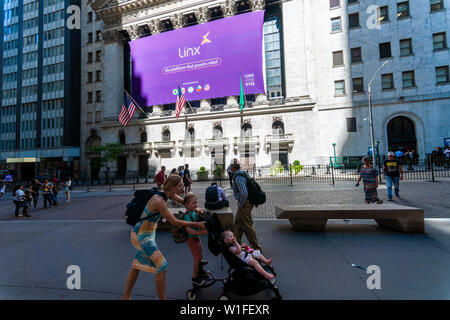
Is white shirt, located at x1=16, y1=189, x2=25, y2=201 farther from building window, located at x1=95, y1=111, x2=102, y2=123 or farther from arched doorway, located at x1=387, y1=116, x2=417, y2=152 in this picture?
arched doorway, located at x1=387, y1=116, x2=417, y2=152

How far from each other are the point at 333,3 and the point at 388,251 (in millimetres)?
33923

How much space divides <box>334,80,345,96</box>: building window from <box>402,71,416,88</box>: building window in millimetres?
6393

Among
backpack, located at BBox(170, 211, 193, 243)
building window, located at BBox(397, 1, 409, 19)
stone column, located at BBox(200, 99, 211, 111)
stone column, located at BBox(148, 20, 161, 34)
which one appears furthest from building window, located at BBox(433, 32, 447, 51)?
stone column, located at BBox(148, 20, 161, 34)

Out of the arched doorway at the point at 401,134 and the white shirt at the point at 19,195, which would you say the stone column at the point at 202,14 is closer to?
the arched doorway at the point at 401,134

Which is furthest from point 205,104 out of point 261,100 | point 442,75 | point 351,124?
point 442,75

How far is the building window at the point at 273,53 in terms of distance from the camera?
31078mm

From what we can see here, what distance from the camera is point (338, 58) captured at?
27469mm

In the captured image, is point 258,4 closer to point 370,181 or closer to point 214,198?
point 370,181

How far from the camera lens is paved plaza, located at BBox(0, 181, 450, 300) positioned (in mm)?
2936

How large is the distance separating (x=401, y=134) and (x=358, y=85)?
7.69 m

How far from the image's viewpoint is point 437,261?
360cm

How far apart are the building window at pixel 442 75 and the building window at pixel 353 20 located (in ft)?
34.6
